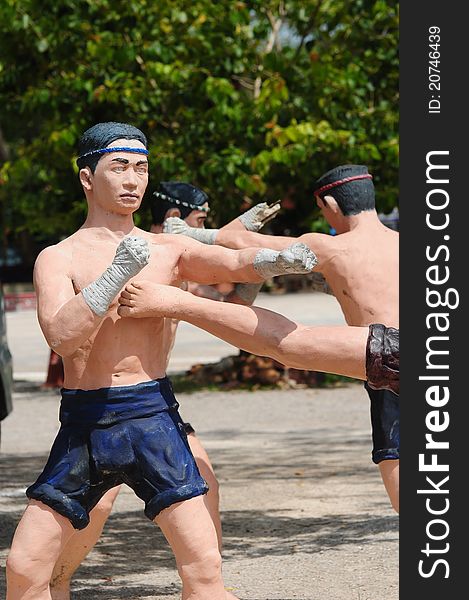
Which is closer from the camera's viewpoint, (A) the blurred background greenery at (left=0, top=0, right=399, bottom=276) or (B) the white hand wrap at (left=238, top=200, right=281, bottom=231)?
(B) the white hand wrap at (left=238, top=200, right=281, bottom=231)

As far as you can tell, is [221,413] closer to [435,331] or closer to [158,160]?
[158,160]

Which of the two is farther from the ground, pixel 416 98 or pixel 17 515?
pixel 416 98

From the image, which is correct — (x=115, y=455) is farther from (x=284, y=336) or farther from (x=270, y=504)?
(x=270, y=504)

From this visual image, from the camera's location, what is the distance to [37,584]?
443cm

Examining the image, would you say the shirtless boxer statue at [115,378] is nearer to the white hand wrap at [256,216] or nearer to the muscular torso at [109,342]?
the muscular torso at [109,342]

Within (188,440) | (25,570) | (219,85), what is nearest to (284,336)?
(188,440)

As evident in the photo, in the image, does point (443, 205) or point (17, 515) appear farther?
point (17, 515)

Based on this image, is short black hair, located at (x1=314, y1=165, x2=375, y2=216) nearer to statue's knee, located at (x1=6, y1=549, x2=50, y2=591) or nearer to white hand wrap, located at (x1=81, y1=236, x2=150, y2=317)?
white hand wrap, located at (x1=81, y1=236, x2=150, y2=317)

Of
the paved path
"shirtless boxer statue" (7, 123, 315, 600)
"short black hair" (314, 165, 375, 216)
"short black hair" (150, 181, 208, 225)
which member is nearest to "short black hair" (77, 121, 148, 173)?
"shirtless boxer statue" (7, 123, 315, 600)

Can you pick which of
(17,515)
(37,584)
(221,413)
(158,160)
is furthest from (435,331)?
(158,160)

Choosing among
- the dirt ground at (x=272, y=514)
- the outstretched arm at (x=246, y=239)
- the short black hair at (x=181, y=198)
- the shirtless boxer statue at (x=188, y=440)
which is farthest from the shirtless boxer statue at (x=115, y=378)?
the short black hair at (x=181, y=198)

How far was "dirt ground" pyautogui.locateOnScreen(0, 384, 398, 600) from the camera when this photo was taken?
605 cm

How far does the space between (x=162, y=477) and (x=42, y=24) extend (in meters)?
10.5

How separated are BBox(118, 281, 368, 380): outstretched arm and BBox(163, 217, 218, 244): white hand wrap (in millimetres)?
1077
